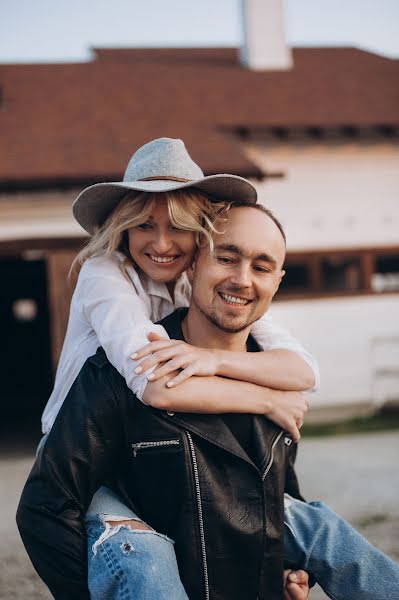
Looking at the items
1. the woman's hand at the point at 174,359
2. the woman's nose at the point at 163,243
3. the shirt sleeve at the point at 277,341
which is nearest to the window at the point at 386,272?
the shirt sleeve at the point at 277,341

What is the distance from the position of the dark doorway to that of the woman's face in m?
10.0

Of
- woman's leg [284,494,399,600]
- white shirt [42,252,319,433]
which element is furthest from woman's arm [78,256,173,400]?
woman's leg [284,494,399,600]

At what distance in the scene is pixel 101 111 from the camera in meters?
11.1

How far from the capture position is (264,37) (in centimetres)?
1257

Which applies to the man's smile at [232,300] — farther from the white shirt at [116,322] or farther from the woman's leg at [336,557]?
the woman's leg at [336,557]

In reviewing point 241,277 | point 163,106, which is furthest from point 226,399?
point 163,106

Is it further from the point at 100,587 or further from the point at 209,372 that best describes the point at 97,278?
the point at 100,587

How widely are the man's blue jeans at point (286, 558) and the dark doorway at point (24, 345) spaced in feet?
34.0

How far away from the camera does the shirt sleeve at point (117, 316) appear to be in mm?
2180

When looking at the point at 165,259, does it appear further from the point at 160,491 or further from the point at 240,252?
the point at 160,491

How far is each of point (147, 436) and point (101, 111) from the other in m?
9.71

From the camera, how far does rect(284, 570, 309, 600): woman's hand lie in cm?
237

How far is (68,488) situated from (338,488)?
449cm

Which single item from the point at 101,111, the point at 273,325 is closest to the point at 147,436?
the point at 273,325
